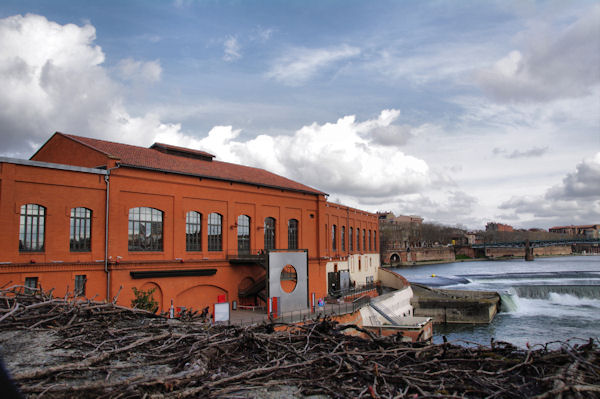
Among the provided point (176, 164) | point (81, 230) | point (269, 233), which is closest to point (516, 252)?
point (269, 233)

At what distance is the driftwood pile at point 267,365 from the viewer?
5.21m

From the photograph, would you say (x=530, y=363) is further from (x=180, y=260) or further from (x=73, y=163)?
(x=73, y=163)

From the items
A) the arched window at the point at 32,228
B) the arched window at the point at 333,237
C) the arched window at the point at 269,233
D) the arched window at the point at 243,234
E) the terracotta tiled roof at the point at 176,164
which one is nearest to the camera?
the arched window at the point at 32,228

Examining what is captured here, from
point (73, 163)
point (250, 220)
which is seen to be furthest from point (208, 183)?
point (73, 163)

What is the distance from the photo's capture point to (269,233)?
34.5 metres

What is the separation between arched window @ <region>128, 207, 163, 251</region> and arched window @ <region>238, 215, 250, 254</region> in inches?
245

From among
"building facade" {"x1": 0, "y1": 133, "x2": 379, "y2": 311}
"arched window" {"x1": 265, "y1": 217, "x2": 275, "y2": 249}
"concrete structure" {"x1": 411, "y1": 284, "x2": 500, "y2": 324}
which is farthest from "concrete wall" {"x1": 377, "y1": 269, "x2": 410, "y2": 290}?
"arched window" {"x1": 265, "y1": 217, "x2": 275, "y2": 249}

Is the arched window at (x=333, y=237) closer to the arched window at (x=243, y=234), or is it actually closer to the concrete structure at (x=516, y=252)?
the arched window at (x=243, y=234)

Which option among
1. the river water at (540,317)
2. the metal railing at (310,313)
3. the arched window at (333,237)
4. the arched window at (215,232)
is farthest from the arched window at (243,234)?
the river water at (540,317)

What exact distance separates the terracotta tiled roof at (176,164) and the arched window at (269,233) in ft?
8.94

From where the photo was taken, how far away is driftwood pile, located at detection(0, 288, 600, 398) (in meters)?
5.21

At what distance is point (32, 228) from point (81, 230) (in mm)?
2294

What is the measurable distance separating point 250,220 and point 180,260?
22.3 ft

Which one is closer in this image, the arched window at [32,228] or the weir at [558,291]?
the arched window at [32,228]
